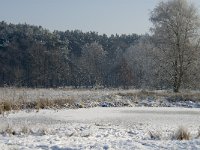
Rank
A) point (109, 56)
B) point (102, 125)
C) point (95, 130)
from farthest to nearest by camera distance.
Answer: point (109, 56), point (102, 125), point (95, 130)

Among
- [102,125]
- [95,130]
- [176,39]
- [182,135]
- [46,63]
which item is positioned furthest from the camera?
[46,63]

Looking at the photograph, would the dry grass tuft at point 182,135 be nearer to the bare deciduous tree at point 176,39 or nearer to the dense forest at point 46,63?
the bare deciduous tree at point 176,39

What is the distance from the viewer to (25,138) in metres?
12.1

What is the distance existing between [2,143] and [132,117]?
31.6 feet

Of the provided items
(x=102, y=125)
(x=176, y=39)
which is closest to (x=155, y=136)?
(x=102, y=125)

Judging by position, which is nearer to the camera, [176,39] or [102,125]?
[102,125]

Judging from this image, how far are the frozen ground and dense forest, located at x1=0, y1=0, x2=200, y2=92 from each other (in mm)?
9915

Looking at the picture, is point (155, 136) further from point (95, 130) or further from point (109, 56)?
point (109, 56)

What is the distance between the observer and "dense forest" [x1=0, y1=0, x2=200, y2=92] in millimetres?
39750

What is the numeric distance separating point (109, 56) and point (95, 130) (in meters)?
108

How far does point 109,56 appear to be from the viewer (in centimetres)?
12188

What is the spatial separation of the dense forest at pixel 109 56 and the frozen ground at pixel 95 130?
9915mm

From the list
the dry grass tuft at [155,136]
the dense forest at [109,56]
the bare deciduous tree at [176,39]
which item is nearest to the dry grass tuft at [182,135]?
the dry grass tuft at [155,136]

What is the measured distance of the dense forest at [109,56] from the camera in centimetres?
3975
